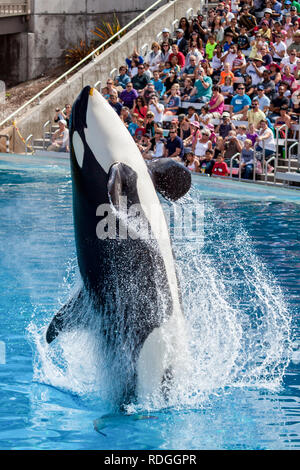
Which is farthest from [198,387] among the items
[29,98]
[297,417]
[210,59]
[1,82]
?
[1,82]

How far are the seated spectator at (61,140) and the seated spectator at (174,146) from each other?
3.97 meters

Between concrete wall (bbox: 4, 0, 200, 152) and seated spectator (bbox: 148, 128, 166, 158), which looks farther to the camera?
concrete wall (bbox: 4, 0, 200, 152)

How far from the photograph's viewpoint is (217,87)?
19125 mm

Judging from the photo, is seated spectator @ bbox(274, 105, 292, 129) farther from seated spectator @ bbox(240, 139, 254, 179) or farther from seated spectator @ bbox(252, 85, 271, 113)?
seated spectator @ bbox(240, 139, 254, 179)

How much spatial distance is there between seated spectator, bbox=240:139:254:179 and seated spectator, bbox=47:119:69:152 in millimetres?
5614

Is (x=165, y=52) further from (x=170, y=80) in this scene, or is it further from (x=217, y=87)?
(x=217, y=87)

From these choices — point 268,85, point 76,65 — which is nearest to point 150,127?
point 268,85

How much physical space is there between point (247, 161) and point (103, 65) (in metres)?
9.40

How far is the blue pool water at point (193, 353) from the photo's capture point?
6.37 metres

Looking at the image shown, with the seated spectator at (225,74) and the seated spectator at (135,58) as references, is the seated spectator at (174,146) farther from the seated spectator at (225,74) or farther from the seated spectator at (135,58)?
the seated spectator at (135,58)

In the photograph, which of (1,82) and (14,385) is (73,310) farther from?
(1,82)

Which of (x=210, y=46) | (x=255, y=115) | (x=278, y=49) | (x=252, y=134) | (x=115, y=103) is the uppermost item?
(x=210, y=46)

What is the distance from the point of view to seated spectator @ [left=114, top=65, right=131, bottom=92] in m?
22.7

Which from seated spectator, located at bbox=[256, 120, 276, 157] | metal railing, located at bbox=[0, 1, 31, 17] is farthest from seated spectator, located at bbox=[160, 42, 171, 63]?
seated spectator, located at bbox=[256, 120, 276, 157]
